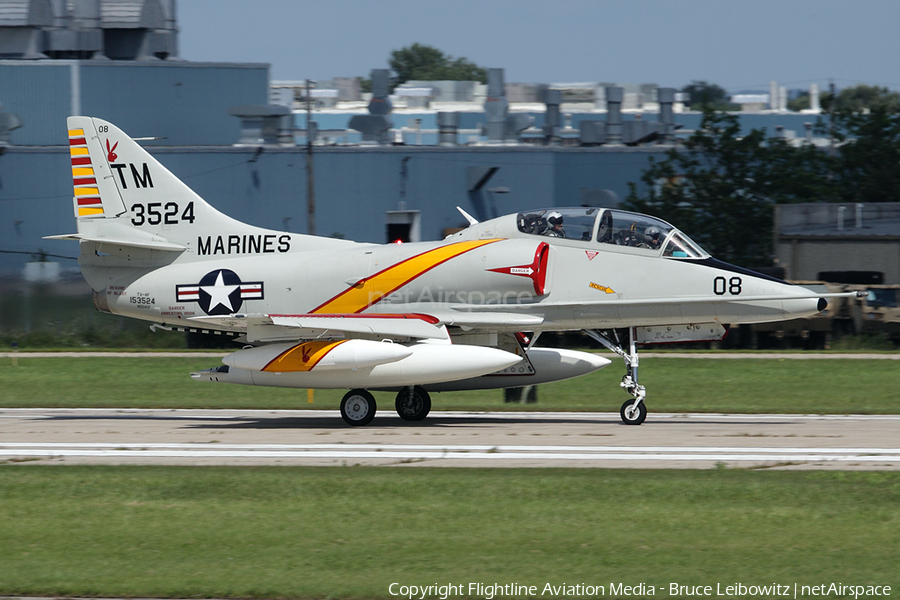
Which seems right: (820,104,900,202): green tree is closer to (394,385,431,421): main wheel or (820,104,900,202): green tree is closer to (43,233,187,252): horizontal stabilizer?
(394,385,431,421): main wheel

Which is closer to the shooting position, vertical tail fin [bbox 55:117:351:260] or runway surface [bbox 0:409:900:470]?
runway surface [bbox 0:409:900:470]

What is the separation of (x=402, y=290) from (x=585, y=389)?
7.91m

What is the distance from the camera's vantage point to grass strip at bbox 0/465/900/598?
7.59 metres

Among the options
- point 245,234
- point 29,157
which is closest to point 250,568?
point 245,234

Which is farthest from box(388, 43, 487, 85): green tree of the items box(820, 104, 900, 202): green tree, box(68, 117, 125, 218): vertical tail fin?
box(68, 117, 125, 218): vertical tail fin

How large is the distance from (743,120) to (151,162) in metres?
78.2

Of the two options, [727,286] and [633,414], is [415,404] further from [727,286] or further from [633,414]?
[727,286]

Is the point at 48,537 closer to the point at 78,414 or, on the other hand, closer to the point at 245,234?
the point at 245,234

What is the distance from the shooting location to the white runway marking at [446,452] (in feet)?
41.3

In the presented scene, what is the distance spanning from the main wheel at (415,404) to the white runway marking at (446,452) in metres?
3.28

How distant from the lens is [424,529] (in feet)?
29.4

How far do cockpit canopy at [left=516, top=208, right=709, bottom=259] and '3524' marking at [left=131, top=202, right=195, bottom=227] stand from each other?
5.97 m

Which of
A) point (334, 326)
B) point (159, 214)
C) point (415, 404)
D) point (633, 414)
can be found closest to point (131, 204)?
point (159, 214)

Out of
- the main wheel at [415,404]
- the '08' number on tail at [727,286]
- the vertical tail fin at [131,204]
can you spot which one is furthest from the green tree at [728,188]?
the vertical tail fin at [131,204]
